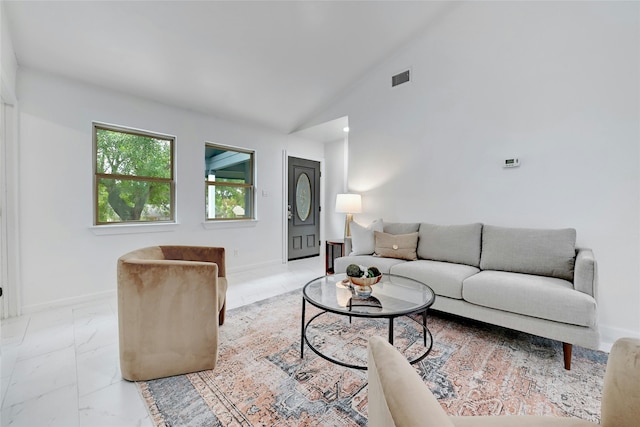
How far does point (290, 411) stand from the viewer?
1439 mm

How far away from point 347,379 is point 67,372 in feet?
5.81

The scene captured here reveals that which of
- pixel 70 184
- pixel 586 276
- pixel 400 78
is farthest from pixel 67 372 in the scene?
pixel 400 78

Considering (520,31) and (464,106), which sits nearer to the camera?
(520,31)

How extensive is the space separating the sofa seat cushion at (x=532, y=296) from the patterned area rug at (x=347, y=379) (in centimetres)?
33

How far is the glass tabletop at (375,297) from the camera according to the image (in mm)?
1674

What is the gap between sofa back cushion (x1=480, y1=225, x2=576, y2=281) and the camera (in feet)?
7.44

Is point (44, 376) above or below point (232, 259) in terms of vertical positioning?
below

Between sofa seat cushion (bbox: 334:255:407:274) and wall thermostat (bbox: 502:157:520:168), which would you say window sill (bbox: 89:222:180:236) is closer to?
sofa seat cushion (bbox: 334:255:407:274)

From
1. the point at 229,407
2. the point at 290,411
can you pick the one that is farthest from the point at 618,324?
the point at 229,407

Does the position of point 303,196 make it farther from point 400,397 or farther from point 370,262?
point 400,397

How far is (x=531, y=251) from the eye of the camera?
7.85ft

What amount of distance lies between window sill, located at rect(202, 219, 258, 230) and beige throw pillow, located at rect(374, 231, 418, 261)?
2217mm

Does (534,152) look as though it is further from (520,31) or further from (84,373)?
(84,373)

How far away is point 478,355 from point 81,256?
12.6ft
